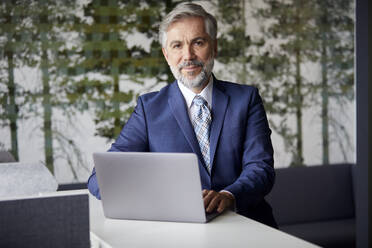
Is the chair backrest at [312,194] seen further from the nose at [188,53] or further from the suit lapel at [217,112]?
the nose at [188,53]

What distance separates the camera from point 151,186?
66.6 inches

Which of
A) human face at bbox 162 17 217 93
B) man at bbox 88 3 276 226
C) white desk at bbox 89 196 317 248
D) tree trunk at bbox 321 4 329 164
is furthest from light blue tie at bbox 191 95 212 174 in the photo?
tree trunk at bbox 321 4 329 164

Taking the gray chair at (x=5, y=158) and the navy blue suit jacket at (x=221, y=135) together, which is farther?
the gray chair at (x=5, y=158)

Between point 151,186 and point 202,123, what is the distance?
0.72 metres

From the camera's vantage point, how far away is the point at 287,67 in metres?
4.66

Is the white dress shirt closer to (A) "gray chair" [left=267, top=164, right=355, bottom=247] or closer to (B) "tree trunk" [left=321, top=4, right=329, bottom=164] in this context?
(A) "gray chair" [left=267, top=164, right=355, bottom=247]

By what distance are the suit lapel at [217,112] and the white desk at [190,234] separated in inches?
21.4

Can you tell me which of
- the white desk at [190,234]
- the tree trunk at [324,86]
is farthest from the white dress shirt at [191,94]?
the tree trunk at [324,86]

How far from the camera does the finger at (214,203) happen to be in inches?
71.0

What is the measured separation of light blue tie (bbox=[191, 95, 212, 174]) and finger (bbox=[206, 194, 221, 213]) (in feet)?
1.52

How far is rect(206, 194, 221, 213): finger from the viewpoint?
1.80 metres

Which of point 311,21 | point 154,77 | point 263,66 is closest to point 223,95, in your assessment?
point 154,77

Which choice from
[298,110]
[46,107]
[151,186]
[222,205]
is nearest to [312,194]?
[298,110]

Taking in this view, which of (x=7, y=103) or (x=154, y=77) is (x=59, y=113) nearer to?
(x=7, y=103)
